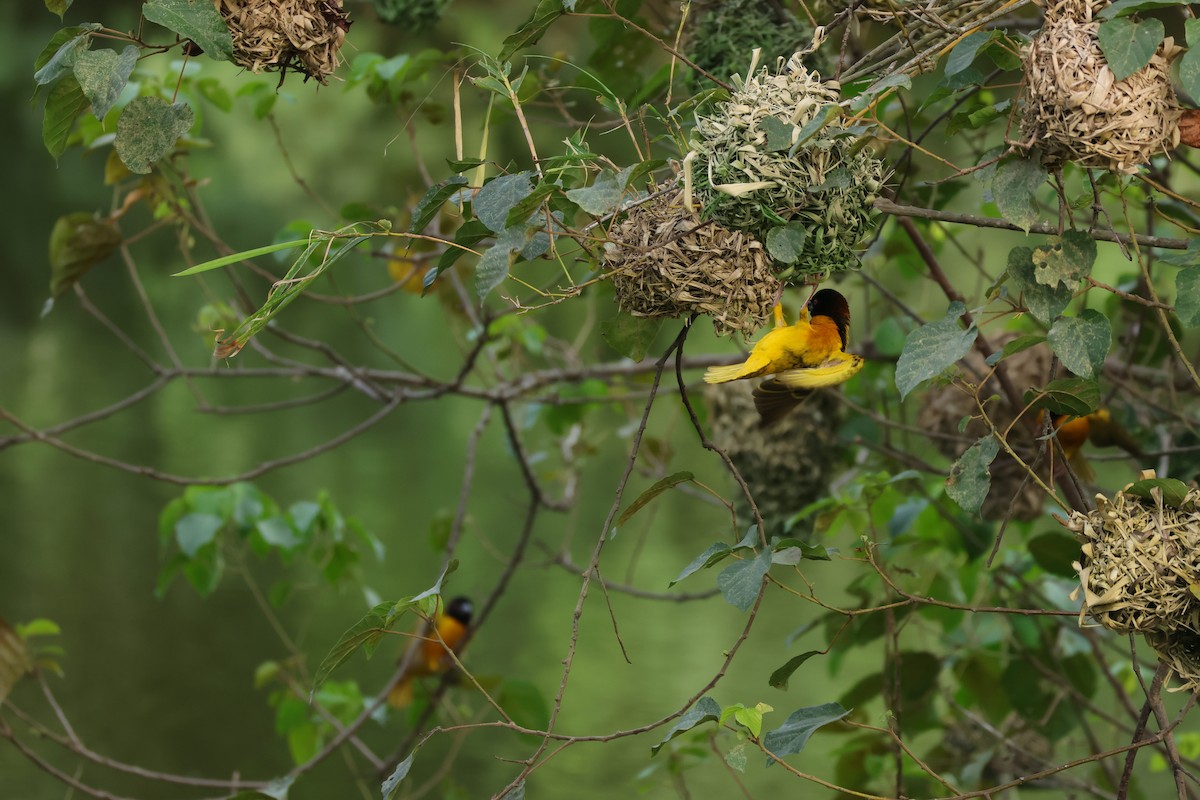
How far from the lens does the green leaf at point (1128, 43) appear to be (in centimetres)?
87

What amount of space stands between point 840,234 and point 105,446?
736 centimetres

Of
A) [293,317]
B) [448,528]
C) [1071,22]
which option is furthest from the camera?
[293,317]

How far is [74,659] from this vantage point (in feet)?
19.3

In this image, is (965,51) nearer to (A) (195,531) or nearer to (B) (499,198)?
(B) (499,198)

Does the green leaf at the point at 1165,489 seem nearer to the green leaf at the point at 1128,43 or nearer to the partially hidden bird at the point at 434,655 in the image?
the green leaf at the point at 1128,43

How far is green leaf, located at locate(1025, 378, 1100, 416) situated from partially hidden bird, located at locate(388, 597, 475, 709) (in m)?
1.63

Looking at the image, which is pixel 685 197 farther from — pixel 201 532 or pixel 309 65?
pixel 201 532

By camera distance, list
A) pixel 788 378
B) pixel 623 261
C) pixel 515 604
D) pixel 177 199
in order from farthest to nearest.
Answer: pixel 515 604
pixel 177 199
pixel 788 378
pixel 623 261

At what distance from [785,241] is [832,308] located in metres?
0.44

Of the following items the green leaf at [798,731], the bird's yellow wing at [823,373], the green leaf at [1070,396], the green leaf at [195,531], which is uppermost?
the green leaf at [1070,396]

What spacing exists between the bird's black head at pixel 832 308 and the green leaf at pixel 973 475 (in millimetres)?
374

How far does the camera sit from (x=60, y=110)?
43.5 inches

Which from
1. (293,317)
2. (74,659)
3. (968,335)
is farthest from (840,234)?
(293,317)

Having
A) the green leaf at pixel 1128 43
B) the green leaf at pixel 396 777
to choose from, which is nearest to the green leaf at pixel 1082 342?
the green leaf at pixel 1128 43
